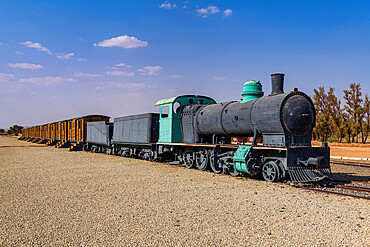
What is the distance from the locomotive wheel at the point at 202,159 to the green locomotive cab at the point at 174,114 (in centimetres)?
178

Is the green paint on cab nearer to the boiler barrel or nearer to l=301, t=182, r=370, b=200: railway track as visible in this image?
the boiler barrel

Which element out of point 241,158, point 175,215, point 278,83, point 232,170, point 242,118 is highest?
point 278,83

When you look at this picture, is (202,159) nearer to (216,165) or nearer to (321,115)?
(216,165)

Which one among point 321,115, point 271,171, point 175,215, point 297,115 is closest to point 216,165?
point 271,171

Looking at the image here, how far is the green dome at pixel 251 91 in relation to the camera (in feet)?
37.7

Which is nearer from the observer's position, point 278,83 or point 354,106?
point 278,83

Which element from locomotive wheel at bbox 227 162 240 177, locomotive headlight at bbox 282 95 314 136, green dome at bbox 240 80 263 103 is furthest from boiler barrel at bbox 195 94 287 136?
locomotive wheel at bbox 227 162 240 177

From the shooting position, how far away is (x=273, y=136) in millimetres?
10086

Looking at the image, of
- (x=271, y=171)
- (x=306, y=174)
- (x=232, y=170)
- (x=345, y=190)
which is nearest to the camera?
(x=345, y=190)

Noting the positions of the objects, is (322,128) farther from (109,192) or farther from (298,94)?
(109,192)

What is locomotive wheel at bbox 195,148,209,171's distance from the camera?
12.8 m

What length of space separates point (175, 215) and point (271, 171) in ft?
16.6

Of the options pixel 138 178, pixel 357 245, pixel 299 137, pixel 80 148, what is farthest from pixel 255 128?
pixel 80 148

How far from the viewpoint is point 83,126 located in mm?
28531
